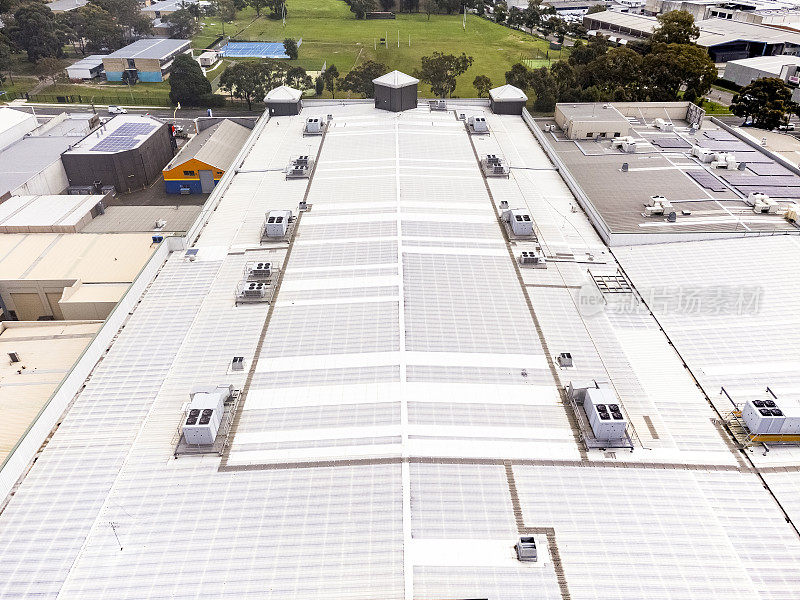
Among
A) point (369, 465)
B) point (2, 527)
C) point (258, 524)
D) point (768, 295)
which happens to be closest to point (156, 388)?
point (2, 527)

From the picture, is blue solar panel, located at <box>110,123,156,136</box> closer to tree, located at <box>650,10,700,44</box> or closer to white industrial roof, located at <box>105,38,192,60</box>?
white industrial roof, located at <box>105,38,192,60</box>

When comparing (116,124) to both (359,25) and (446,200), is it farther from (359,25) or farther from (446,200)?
(359,25)

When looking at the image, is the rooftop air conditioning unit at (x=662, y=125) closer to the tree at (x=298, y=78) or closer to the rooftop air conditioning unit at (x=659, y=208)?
the rooftop air conditioning unit at (x=659, y=208)

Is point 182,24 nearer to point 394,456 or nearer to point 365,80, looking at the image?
point 365,80

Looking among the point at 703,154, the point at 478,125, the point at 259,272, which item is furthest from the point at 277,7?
the point at 259,272

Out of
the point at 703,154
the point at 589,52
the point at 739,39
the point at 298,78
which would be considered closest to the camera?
the point at 703,154

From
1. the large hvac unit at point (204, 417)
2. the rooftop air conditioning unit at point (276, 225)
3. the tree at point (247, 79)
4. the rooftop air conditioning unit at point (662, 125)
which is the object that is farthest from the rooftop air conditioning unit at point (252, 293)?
the tree at point (247, 79)
